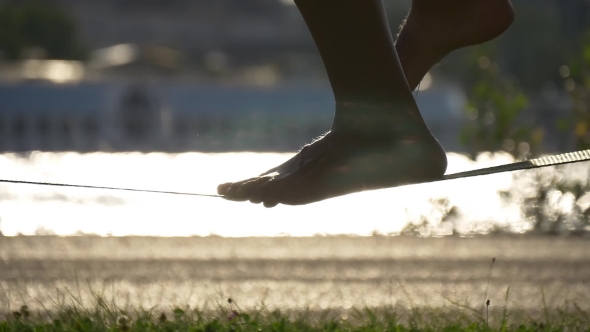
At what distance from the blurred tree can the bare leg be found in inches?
2383

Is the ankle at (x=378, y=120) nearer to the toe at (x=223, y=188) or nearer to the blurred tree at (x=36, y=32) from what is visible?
the toe at (x=223, y=188)

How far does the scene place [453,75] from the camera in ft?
249

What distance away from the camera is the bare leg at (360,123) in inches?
91.3

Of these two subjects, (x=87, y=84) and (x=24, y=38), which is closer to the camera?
(x=87, y=84)

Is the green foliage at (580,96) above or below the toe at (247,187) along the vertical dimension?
above

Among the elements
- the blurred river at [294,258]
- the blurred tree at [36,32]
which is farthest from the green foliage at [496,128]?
the blurred tree at [36,32]

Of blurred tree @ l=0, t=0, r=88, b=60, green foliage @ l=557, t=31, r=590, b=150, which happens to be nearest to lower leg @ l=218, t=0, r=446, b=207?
green foliage @ l=557, t=31, r=590, b=150

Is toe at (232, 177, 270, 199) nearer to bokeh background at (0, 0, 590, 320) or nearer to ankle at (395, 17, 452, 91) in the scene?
bokeh background at (0, 0, 590, 320)

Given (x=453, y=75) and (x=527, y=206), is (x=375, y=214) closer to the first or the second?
(x=527, y=206)

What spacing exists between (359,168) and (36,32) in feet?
205

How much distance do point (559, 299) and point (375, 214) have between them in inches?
189

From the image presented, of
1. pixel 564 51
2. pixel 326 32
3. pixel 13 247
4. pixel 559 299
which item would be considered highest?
pixel 564 51

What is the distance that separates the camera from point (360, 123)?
248 cm

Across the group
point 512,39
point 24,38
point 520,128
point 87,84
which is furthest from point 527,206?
point 512,39
